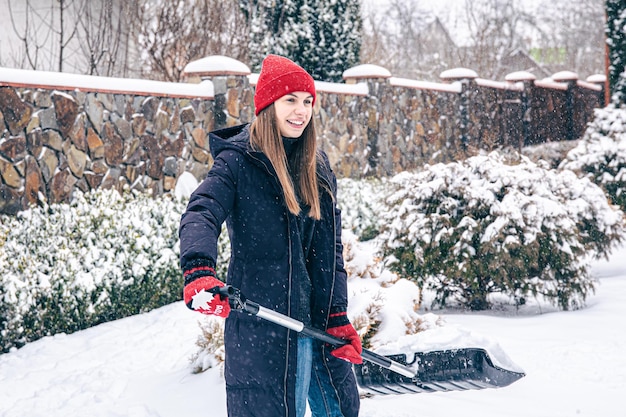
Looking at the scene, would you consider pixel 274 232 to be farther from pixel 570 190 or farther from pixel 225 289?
pixel 570 190

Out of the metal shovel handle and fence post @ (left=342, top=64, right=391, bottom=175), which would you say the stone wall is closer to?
fence post @ (left=342, top=64, right=391, bottom=175)

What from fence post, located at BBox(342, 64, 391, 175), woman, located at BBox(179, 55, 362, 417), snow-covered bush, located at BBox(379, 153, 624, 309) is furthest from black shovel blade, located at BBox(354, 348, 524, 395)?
fence post, located at BBox(342, 64, 391, 175)

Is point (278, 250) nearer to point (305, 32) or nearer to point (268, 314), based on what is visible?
point (268, 314)

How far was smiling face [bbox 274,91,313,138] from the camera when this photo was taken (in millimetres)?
2570

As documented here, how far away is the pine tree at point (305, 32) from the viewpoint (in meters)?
12.3

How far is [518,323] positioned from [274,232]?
339 cm

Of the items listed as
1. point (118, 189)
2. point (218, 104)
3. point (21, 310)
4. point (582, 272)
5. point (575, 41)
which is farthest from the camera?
point (575, 41)

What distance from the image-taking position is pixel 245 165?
2.47 meters

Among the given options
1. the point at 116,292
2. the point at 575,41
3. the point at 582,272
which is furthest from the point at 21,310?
the point at 575,41

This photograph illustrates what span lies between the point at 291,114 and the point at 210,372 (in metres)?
2.05

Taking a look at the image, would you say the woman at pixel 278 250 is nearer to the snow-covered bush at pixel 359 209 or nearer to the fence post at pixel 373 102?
the snow-covered bush at pixel 359 209

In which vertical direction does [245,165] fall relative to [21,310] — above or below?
above

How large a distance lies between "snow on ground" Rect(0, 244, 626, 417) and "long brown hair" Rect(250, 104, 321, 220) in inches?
60.2

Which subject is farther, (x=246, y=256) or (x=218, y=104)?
(x=218, y=104)
